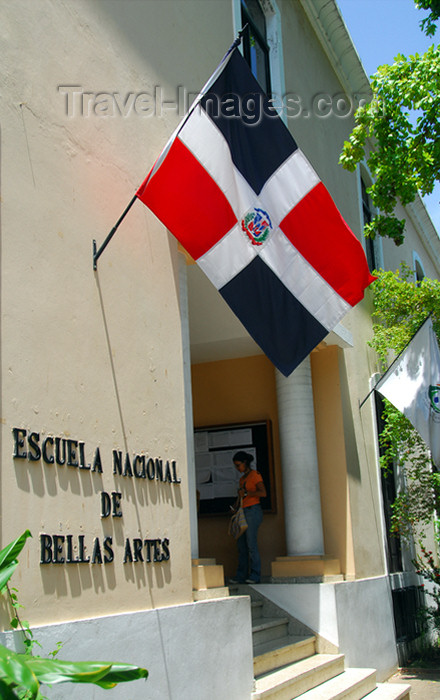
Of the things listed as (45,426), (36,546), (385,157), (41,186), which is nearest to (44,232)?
(41,186)

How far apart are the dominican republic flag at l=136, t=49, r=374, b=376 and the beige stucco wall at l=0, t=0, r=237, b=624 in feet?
1.82

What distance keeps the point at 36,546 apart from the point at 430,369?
7.20 metres

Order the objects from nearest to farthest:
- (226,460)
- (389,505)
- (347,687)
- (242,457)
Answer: (347,687) → (242,457) → (226,460) → (389,505)

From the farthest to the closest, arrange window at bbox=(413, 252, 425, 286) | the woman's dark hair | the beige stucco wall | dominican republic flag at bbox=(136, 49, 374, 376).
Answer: window at bbox=(413, 252, 425, 286) → the woman's dark hair → dominican republic flag at bbox=(136, 49, 374, 376) → the beige stucco wall

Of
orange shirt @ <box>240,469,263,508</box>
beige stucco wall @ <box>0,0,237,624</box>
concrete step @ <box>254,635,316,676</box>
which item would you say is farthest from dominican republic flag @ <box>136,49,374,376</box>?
orange shirt @ <box>240,469,263,508</box>

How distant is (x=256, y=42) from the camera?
995 centimetres

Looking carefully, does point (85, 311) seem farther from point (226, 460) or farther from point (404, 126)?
point (226, 460)

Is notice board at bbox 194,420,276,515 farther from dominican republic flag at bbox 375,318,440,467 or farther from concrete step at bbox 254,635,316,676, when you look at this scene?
concrete step at bbox 254,635,316,676

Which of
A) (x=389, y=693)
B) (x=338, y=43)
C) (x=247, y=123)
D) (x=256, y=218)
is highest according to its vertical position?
(x=338, y=43)

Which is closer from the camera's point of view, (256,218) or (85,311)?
(85,311)

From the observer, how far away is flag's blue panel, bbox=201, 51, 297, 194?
19.6 feet

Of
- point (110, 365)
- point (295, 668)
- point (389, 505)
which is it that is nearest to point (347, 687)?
point (295, 668)

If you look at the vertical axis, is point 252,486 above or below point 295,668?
above

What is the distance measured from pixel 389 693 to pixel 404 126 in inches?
242
